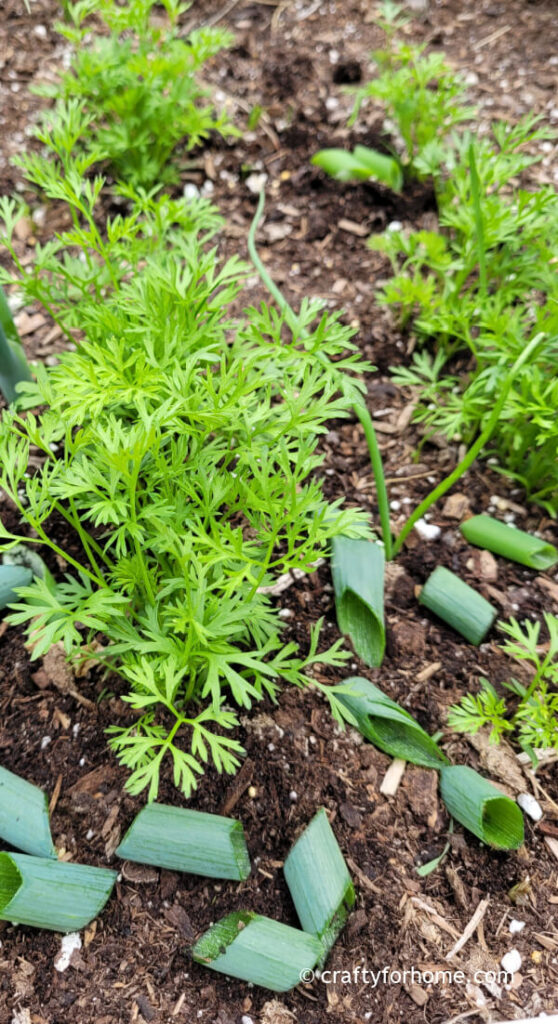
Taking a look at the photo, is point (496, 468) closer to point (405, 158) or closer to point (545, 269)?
point (545, 269)

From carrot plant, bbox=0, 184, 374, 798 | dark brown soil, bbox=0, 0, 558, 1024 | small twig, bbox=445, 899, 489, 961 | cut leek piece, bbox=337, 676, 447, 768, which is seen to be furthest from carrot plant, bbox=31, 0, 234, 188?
small twig, bbox=445, 899, 489, 961

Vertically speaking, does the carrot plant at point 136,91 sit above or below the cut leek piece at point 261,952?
above

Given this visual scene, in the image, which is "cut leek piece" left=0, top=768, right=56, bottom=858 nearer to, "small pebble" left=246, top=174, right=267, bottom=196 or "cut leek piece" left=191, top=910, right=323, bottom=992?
"cut leek piece" left=191, top=910, right=323, bottom=992

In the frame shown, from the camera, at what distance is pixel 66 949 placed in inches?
51.8

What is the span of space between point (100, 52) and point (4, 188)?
0.53 m

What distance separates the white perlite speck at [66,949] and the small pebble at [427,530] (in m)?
1.14

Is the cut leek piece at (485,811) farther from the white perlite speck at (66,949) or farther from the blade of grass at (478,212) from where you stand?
the blade of grass at (478,212)

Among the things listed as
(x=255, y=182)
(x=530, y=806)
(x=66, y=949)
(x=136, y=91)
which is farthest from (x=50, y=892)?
(x=255, y=182)

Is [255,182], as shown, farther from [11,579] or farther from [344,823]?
[344,823]

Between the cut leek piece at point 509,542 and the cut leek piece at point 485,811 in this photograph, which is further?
the cut leek piece at point 509,542

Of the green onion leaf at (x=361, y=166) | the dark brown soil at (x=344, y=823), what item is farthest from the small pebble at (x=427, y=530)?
the green onion leaf at (x=361, y=166)

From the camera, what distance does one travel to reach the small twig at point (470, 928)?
1.34 m

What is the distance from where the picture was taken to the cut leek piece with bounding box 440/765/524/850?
1398mm

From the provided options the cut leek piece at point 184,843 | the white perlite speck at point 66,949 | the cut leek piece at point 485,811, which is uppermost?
the cut leek piece at point 184,843
